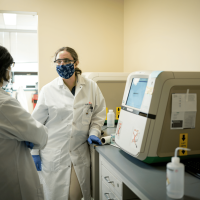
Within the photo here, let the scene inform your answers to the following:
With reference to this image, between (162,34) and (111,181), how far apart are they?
1.46m

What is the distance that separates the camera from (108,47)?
114 inches

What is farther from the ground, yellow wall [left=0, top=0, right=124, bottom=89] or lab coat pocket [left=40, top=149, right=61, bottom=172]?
yellow wall [left=0, top=0, right=124, bottom=89]

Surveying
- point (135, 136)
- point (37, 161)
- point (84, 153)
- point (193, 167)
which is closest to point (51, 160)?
point (37, 161)

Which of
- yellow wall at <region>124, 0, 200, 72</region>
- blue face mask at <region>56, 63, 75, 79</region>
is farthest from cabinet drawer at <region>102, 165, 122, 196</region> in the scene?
yellow wall at <region>124, 0, 200, 72</region>

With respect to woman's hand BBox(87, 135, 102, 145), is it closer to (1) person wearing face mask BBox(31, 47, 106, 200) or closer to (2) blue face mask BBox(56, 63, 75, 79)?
(1) person wearing face mask BBox(31, 47, 106, 200)

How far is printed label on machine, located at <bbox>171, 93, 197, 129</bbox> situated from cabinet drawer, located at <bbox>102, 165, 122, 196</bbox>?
0.47 m

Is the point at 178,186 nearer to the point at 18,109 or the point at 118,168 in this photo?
the point at 118,168

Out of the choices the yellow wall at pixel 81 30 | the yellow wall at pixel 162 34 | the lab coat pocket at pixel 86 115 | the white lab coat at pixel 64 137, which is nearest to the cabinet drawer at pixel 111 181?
the white lab coat at pixel 64 137

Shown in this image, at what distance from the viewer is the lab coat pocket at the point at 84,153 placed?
1.72 meters

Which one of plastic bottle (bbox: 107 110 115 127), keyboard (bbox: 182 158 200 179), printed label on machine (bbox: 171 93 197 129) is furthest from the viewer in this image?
plastic bottle (bbox: 107 110 115 127)

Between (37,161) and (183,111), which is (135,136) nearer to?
(183,111)

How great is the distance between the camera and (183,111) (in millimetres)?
1134

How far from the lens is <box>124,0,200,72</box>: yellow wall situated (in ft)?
5.49

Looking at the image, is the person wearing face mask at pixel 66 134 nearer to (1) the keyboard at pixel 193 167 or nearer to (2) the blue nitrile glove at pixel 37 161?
(2) the blue nitrile glove at pixel 37 161
